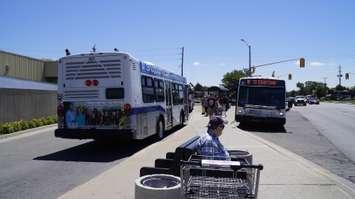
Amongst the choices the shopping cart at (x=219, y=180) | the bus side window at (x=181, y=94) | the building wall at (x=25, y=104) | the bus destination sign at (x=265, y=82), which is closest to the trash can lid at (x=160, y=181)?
the shopping cart at (x=219, y=180)

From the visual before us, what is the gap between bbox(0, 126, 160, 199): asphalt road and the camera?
9.14m

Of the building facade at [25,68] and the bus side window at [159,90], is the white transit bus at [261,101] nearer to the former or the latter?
the bus side window at [159,90]

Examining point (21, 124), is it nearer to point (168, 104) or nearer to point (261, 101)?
point (168, 104)

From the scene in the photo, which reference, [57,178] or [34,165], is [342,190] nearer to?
[57,178]

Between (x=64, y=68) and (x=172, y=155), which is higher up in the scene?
(x=64, y=68)

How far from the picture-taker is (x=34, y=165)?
12.0 m

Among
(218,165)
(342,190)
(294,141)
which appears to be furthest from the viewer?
(294,141)

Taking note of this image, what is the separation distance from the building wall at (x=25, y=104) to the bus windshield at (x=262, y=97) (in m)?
10.3

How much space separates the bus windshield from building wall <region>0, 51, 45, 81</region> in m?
17.3

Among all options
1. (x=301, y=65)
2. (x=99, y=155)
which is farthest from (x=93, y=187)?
(x=301, y=65)

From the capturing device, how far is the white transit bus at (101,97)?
14438mm

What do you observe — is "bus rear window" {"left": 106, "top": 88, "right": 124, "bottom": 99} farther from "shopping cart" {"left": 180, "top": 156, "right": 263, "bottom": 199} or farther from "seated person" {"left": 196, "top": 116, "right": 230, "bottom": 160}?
"shopping cart" {"left": 180, "top": 156, "right": 263, "bottom": 199}

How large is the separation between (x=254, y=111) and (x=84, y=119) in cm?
1272

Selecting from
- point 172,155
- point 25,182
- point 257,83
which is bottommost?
point 25,182
